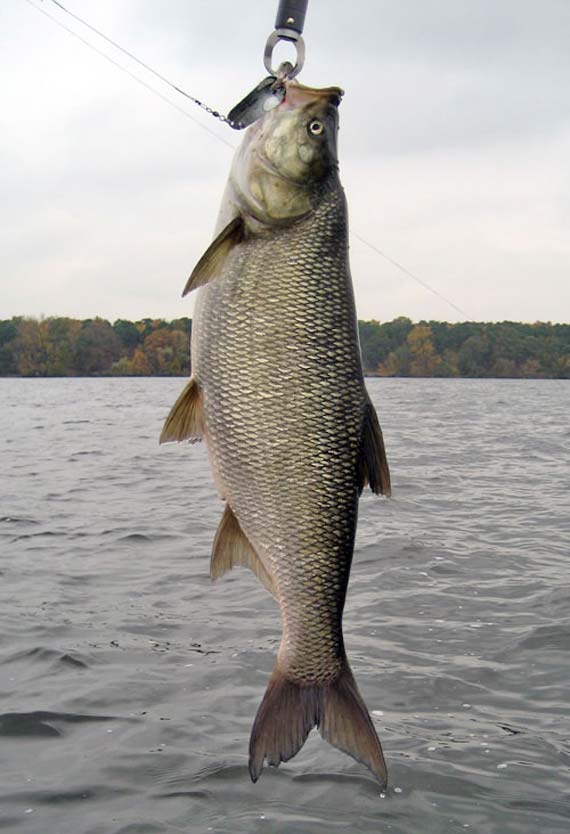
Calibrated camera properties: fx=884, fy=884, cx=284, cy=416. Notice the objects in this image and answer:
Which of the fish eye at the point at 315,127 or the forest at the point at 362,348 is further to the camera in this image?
the forest at the point at 362,348

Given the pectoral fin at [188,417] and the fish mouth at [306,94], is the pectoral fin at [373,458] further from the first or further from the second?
the fish mouth at [306,94]

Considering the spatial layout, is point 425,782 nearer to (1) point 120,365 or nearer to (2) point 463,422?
(1) point 120,365

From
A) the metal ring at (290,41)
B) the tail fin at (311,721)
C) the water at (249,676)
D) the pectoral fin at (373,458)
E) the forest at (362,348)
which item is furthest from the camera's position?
the forest at (362,348)

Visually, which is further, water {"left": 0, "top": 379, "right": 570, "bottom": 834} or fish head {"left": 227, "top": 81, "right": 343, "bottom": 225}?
water {"left": 0, "top": 379, "right": 570, "bottom": 834}

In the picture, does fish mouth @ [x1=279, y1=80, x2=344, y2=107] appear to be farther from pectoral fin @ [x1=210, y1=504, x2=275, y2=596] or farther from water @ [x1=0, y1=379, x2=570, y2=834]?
water @ [x1=0, y1=379, x2=570, y2=834]

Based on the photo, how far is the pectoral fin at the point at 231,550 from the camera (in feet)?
9.07

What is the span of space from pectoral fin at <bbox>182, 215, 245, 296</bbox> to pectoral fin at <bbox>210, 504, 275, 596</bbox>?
0.71 meters

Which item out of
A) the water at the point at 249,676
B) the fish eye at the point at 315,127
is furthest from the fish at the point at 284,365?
the water at the point at 249,676

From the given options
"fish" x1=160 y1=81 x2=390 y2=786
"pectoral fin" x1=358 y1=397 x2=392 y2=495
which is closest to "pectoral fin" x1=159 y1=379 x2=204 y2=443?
"fish" x1=160 y1=81 x2=390 y2=786

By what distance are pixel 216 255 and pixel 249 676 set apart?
4.61 meters

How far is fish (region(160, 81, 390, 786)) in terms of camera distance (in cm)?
262

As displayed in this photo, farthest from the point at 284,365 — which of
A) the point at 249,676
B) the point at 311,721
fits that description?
the point at 249,676

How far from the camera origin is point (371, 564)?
397 inches

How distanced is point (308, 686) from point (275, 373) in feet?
3.63
